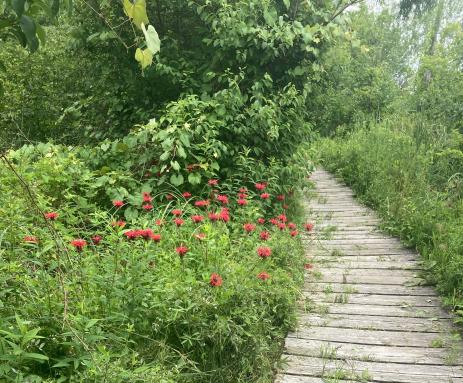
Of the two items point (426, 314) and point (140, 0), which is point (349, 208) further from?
point (140, 0)

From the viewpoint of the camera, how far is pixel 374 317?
3.24 meters

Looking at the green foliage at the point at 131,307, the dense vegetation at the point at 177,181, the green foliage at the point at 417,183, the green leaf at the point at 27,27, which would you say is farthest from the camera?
the green foliage at the point at 417,183

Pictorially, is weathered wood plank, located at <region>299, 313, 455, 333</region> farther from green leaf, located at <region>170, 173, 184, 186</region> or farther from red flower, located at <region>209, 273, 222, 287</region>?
green leaf, located at <region>170, 173, 184, 186</region>

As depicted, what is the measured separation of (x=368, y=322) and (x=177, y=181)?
187cm

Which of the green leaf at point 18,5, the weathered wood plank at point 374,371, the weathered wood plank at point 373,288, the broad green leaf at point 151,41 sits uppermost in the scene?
the green leaf at point 18,5

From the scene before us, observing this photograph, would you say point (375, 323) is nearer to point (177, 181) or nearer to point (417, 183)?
point (177, 181)

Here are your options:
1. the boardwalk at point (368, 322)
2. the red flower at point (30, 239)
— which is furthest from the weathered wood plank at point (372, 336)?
the red flower at point (30, 239)

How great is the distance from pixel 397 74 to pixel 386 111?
10.9 metres

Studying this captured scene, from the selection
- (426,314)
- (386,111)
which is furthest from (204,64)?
(386,111)

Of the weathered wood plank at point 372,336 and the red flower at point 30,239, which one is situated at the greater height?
the red flower at point 30,239

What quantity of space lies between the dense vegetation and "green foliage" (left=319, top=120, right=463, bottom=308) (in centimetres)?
3

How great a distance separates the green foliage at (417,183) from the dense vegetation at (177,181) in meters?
0.03

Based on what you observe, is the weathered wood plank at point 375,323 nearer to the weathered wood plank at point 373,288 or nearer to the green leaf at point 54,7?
the weathered wood plank at point 373,288

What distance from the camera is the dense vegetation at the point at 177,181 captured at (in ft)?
6.08
